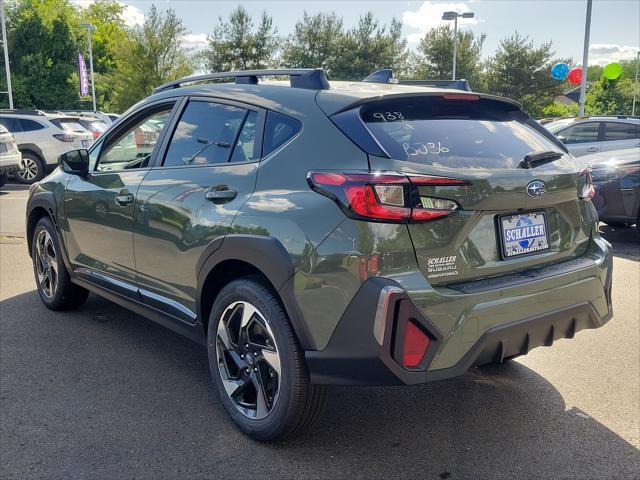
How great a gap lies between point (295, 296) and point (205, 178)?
0.98m

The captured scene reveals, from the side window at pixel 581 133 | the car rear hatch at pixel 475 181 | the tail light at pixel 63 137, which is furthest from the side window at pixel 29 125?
the car rear hatch at pixel 475 181

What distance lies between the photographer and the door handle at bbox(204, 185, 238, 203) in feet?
10.2

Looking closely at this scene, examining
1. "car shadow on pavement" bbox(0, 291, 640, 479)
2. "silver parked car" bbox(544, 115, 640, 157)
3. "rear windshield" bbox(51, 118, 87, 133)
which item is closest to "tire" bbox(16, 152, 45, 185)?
"rear windshield" bbox(51, 118, 87, 133)

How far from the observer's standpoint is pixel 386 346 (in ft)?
8.23

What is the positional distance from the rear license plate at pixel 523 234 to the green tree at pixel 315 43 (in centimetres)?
4890

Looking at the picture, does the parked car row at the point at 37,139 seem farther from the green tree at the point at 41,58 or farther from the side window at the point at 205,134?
the green tree at the point at 41,58

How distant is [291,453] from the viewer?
9.82ft

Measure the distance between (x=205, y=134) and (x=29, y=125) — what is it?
1370cm

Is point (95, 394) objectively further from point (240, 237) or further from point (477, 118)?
point (477, 118)

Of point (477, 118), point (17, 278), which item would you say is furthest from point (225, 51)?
point (477, 118)

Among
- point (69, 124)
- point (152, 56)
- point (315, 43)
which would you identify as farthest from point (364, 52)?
point (69, 124)

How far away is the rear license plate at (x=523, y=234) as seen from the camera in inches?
111

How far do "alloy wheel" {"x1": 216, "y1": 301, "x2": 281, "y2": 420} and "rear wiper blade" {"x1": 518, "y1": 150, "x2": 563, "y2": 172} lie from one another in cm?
143

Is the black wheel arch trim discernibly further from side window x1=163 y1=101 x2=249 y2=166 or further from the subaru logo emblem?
the subaru logo emblem
